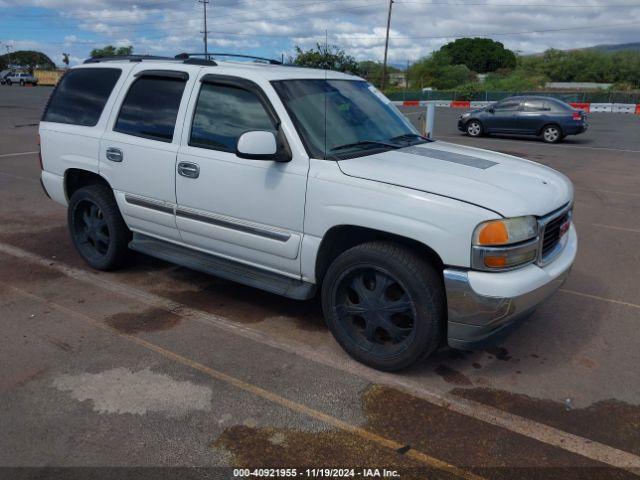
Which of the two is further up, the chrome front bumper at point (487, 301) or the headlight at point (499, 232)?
the headlight at point (499, 232)

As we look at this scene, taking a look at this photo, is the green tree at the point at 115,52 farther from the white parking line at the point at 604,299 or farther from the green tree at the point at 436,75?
the green tree at the point at 436,75

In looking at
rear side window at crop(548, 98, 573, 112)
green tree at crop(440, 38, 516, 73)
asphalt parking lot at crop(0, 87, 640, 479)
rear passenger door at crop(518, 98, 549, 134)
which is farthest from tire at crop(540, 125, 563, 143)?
green tree at crop(440, 38, 516, 73)

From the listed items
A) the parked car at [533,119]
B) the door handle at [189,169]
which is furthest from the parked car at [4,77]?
the door handle at [189,169]

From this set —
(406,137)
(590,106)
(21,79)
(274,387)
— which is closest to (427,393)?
(274,387)

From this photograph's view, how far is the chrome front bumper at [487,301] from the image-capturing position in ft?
10.6

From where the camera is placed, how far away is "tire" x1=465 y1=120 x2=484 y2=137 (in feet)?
65.0

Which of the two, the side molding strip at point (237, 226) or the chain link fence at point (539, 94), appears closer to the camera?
the side molding strip at point (237, 226)

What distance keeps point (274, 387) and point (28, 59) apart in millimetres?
119458

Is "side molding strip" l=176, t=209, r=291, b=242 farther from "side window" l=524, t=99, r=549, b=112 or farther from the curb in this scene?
the curb

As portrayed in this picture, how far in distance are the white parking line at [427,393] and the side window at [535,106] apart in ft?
48.8

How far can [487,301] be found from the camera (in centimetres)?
323

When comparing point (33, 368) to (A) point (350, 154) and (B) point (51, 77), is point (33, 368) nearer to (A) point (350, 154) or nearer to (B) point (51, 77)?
(A) point (350, 154)

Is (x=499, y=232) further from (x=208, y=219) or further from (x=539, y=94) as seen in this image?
(x=539, y=94)

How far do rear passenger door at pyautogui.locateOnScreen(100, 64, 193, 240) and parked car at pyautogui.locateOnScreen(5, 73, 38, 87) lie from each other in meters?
61.3
